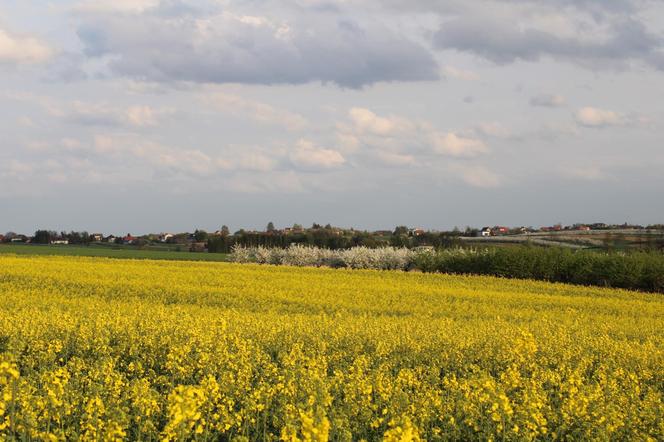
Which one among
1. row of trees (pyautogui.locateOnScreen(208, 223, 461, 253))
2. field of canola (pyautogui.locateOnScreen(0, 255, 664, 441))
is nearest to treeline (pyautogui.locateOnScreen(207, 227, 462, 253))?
row of trees (pyautogui.locateOnScreen(208, 223, 461, 253))

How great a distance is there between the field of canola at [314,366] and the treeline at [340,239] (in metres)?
26.4

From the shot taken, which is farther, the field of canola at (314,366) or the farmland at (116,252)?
the farmland at (116,252)

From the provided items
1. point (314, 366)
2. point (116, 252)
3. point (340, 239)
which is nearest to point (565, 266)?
point (340, 239)

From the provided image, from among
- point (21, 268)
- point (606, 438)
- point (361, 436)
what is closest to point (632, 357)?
point (606, 438)

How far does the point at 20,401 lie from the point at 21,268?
83.0 feet

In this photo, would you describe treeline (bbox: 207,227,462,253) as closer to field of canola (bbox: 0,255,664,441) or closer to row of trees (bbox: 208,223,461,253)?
row of trees (bbox: 208,223,461,253)

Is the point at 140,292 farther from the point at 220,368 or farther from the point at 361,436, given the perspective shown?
the point at 361,436

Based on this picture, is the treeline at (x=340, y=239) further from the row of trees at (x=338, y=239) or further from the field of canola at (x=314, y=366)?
the field of canola at (x=314, y=366)

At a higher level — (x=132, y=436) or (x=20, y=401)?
(x=20, y=401)

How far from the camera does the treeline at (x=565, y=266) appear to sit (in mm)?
37156

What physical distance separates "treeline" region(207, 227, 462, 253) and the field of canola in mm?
26432

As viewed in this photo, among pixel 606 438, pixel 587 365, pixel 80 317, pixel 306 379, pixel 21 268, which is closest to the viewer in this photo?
pixel 606 438

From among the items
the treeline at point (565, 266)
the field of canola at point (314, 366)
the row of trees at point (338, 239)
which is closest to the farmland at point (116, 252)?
the row of trees at point (338, 239)

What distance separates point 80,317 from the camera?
15.8m
